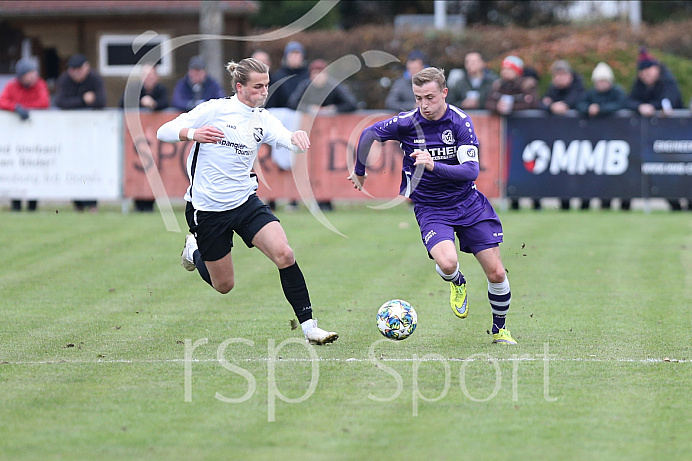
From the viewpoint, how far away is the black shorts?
827 cm

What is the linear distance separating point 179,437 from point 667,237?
10.7 meters

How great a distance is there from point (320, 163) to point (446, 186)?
9.04 meters

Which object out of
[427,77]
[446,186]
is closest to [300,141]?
[427,77]

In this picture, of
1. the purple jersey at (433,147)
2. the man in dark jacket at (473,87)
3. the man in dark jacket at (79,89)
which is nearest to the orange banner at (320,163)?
the man in dark jacket at (473,87)

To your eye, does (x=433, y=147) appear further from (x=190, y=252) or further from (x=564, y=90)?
(x=564, y=90)

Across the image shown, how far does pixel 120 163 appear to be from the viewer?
57.6 ft

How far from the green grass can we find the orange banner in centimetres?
368

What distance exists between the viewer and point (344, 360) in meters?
7.52

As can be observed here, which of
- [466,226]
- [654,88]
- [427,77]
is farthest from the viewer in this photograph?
[654,88]

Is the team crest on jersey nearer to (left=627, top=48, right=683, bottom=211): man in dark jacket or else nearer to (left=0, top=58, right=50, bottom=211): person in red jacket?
(left=0, top=58, right=50, bottom=211): person in red jacket

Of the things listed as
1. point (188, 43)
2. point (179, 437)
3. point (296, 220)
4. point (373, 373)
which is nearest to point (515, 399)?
point (373, 373)

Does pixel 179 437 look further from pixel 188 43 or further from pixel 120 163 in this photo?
pixel 188 43

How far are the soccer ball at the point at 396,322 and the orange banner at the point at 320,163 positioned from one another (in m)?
9.35

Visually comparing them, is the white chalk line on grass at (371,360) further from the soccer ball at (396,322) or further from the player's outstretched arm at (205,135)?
the player's outstretched arm at (205,135)
